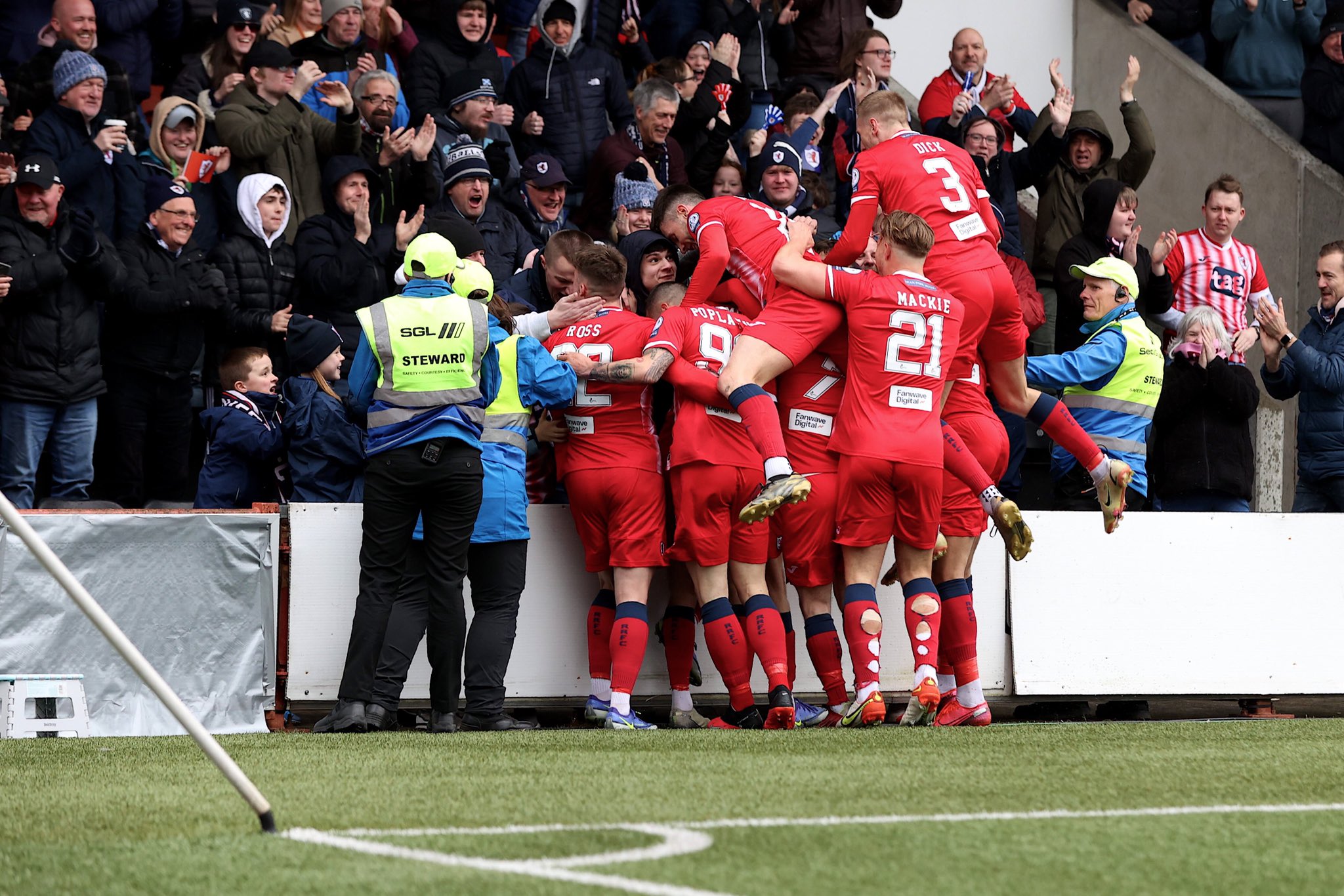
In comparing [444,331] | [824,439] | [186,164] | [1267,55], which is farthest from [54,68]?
[1267,55]

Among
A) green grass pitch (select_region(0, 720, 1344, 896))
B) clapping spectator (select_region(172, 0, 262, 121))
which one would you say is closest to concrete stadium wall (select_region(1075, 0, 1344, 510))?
green grass pitch (select_region(0, 720, 1344, 896))

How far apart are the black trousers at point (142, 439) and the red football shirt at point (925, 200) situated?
387 cm

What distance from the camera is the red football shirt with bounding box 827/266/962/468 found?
7.66m

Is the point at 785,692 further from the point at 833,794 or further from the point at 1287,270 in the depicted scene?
the point at 1287,270

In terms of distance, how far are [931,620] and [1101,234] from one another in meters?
4.87

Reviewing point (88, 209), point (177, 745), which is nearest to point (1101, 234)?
point (88, 209)

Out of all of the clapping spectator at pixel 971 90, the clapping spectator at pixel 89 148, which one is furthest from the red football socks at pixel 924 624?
the clapping spectator at pixel 971 90

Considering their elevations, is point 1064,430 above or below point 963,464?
above

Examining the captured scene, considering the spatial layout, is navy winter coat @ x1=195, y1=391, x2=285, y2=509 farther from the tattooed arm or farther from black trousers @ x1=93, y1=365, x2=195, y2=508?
the tattooed arm

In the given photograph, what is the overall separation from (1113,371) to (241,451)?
4824 millimetres

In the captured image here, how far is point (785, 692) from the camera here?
7973mm

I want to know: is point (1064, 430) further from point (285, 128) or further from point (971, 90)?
point (971, 90)

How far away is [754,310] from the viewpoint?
9055 millimetres

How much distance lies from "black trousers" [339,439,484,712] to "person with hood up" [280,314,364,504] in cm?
92
